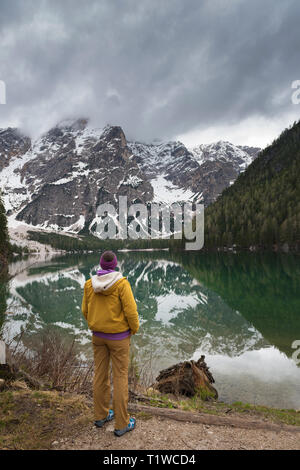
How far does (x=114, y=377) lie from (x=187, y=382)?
15.0 ft

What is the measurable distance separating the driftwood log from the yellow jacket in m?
4.39

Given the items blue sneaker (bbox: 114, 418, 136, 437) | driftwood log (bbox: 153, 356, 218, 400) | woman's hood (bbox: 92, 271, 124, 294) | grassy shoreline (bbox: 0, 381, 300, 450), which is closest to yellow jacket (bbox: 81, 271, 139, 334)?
woman's hood (bbox: 92, 271, 124, 294)

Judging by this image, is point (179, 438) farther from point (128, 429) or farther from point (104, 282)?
point (104, 282)

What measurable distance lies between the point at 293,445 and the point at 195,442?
1572 mm

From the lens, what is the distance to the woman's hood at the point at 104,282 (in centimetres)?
420

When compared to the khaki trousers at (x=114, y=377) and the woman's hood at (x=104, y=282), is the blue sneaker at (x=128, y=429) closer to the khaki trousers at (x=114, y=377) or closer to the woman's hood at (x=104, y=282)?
the khaki trousers at (x=114, y=377)

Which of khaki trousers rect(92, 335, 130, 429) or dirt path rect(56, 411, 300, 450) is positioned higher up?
khaki trousers rect(92, 335, 130, 429)

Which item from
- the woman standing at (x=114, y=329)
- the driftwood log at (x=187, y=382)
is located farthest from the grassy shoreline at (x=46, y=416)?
the driftwood log at (x=187, y=382)

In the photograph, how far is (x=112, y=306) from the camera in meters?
4.30

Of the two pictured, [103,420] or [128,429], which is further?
[103,420]

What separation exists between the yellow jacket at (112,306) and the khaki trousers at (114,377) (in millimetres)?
236

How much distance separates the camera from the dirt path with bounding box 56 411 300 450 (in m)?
3.96

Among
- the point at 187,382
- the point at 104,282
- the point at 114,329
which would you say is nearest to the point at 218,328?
the point at 187,382

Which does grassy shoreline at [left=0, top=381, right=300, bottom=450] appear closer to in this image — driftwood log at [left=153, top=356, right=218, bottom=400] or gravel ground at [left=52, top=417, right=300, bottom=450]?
gravel ground at [left=52, top=417, right=300, bottom=450]
